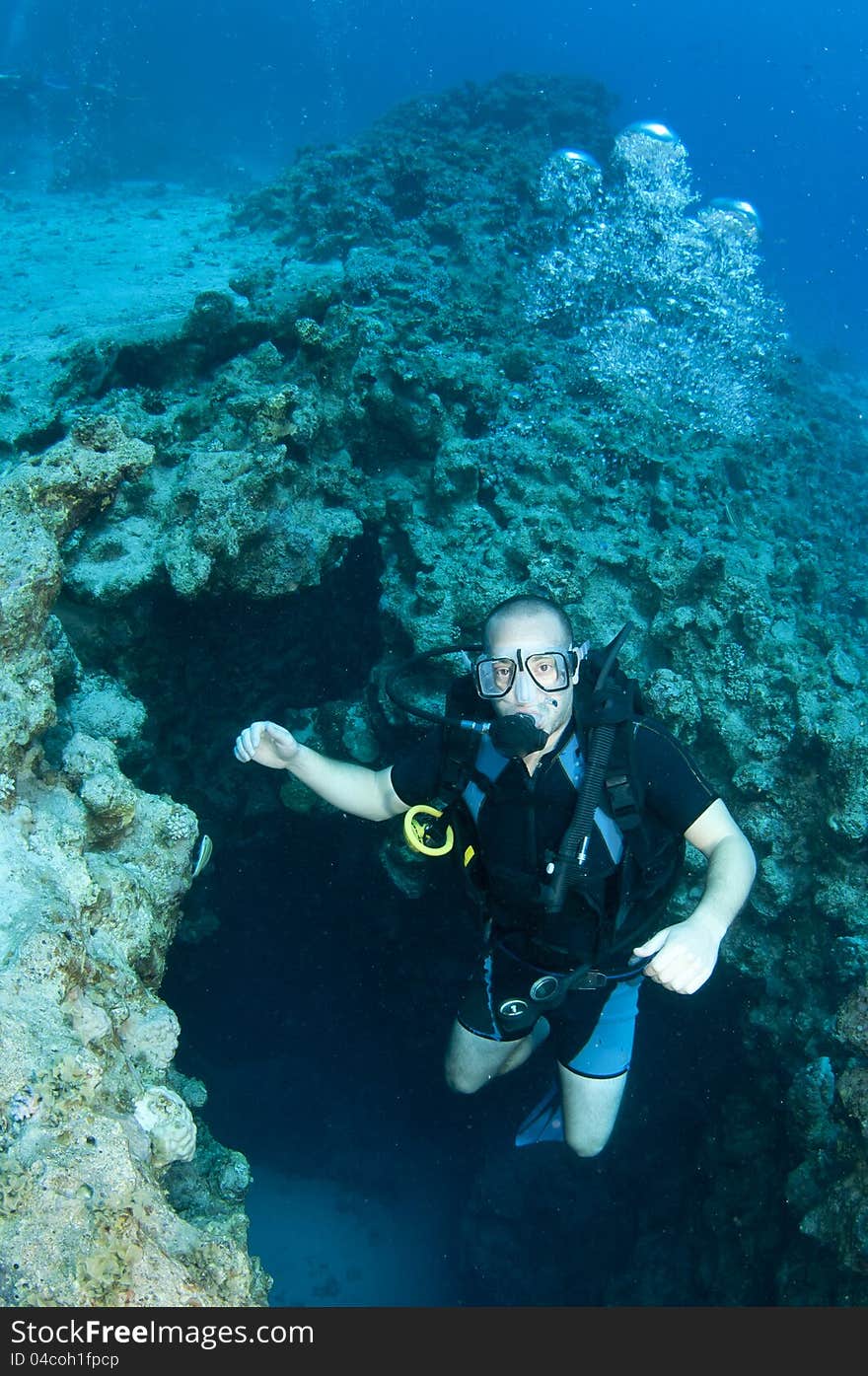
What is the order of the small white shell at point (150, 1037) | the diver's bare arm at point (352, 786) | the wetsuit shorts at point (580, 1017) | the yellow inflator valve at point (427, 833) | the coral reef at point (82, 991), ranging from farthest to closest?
the wetsuit shorts at point (580, 1017) → the diver's bare arm at point (352, 786) → the yellow inflator valve at point (427, 833) → the small white shell at point (150, 1037) → the coral reef at point (82, 991)

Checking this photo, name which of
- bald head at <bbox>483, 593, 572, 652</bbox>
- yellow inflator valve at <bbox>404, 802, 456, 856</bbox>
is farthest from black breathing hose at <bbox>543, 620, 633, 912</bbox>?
yellow inflator valve at <bbox>404, 802, 456, 856</bbox>

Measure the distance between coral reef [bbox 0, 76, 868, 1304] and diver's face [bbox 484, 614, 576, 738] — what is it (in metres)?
1.27

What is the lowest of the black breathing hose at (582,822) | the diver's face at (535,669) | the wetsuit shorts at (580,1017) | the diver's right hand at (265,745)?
the wetsuit shorts at (580,1017)

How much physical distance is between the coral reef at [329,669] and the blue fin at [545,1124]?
114cm

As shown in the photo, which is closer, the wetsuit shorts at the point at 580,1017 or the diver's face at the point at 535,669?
the diver's face at the point at 535,669

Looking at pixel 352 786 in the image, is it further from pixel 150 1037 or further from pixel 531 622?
pixel 150 1037

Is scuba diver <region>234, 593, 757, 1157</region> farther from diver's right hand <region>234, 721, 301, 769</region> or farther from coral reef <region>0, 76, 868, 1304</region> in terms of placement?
coral reef <region>0, 76, 868, 1304</region>

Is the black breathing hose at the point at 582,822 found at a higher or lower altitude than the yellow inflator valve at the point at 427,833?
higher

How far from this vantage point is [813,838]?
12.8 ft

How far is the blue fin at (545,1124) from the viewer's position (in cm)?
387

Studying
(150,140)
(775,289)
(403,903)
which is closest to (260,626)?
(403,903)

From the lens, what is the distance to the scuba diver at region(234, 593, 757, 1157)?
2.75 meters

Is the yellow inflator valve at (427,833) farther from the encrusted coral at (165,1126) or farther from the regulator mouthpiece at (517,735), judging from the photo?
the encrusted coral at (165,1126)

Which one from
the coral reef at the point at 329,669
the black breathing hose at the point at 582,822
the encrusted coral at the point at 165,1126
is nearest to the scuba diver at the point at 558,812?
the black breathing hose at the point at 582,822
